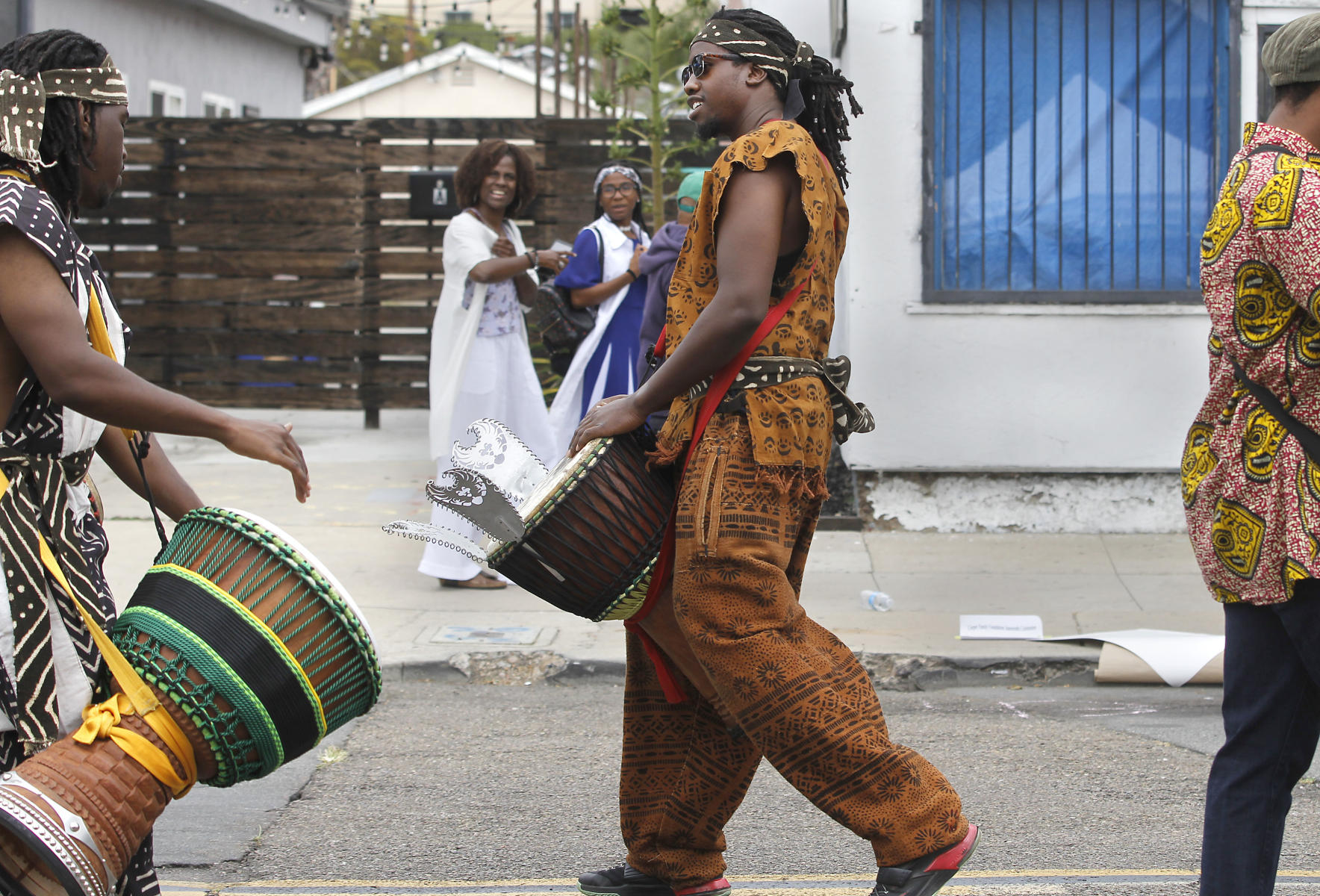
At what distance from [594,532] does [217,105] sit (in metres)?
15.9

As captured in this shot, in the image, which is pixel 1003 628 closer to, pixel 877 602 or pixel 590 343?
pixel 877 602

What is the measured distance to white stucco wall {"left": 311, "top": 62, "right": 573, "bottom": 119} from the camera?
33281 mm

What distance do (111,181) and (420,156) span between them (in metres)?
8.94

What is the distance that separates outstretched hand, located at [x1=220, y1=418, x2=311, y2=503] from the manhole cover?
3.51 metres

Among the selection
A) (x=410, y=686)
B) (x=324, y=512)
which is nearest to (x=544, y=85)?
(x=324, y=512)

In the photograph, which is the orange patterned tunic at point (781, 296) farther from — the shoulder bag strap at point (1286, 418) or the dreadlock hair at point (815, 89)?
the shoulder bag strap at point (1286, 418)

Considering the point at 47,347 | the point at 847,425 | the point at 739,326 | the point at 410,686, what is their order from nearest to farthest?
1. the point at 47,347
2. the point at 739,326
3. the point at 847,425
4. the point at 410,686

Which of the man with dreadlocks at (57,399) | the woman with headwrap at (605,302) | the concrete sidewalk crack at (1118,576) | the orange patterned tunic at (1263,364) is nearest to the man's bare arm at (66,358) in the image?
the man with dreadlocks at (57,399)

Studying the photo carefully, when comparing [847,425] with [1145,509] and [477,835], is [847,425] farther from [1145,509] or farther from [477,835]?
[1145,509]

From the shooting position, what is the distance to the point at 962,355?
7.98 meters

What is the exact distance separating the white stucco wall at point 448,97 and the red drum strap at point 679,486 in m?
31.0

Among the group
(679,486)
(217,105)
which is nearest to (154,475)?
(679,486)

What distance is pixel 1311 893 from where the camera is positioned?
11.4 feet

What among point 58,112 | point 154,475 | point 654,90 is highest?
point 654,90
